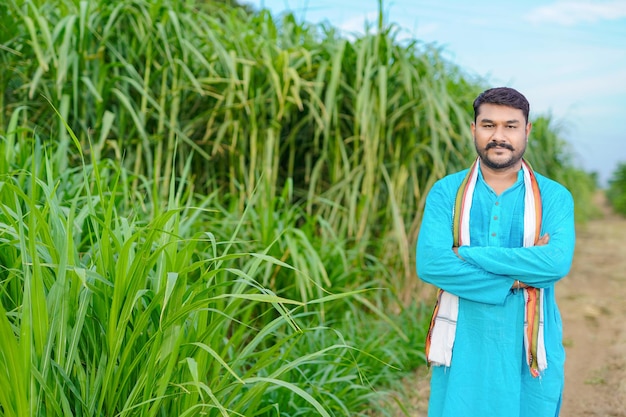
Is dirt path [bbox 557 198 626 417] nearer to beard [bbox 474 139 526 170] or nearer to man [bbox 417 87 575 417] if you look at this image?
man [bbox 417 87 575 417]

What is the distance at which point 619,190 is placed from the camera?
16500 mm

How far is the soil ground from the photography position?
3.12 m

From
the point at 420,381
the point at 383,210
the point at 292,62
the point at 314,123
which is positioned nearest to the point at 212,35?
the point at 292,62

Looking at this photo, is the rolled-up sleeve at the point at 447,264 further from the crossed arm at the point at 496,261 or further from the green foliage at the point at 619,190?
the green foliage at the point at 619,190

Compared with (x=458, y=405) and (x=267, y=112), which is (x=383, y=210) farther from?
(x=458, y=405)

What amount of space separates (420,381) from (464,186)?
1546 millimetres

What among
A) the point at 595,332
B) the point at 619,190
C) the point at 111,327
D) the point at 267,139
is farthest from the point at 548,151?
the point at 619,190

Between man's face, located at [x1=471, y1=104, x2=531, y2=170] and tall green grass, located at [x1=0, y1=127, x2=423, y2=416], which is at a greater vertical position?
man's face, located at [x1=471, y1=104, x2=531, y2=170]

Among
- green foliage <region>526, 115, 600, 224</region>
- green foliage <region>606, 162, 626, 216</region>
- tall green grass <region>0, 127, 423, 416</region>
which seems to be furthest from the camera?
green foliage <region>606, 162, 626, 216</region>

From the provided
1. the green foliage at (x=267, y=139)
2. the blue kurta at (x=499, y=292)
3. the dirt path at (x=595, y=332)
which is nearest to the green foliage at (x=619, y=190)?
the dirt path at (x=595, y=332)

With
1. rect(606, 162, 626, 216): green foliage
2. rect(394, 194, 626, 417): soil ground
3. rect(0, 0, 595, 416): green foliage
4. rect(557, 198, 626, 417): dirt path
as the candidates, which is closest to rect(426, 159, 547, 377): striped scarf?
rect(0, 0, 595, 416): green foliage

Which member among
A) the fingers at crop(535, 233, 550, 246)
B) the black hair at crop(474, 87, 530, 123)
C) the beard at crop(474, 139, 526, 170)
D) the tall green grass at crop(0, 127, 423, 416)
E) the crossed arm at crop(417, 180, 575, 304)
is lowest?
the tall green grass at crop(0, 127, 423, 416)

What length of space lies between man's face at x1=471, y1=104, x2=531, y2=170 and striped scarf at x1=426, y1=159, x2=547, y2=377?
0.09m

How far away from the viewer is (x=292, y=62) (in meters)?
3.86
